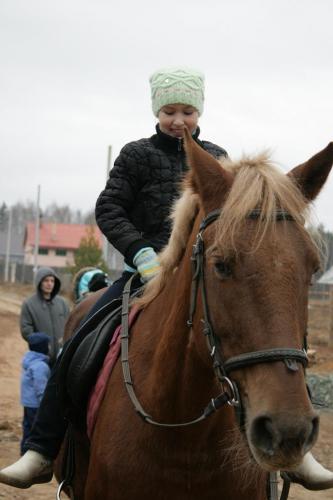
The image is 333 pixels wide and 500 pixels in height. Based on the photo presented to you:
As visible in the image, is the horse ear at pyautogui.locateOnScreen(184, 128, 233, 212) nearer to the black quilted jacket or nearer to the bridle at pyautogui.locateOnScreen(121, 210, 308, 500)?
the bridle at pyautogui.locateOnScreen(121, 210, 308, 500)

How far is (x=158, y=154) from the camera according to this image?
13.2 feet

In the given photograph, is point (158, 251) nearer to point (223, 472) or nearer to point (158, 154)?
point (158, 154)

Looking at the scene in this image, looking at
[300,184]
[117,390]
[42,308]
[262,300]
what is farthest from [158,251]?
[42,308]

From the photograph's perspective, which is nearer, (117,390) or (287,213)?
(287,213)

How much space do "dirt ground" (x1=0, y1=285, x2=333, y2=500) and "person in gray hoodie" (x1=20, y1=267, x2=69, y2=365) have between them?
1.45m

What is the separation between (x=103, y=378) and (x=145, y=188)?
1140 mm

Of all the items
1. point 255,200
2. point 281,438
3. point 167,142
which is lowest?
point 281,438

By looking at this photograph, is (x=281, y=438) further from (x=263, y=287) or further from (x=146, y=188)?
(x=146, y=188)

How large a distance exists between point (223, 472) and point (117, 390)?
0.67m

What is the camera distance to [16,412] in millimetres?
11023

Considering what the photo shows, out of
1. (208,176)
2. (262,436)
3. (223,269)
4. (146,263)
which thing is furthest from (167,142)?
(262,436)

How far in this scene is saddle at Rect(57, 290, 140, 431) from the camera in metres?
3.69

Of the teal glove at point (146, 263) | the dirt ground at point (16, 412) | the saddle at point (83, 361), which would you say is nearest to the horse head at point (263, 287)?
A: the teal glove at point (146, 263)

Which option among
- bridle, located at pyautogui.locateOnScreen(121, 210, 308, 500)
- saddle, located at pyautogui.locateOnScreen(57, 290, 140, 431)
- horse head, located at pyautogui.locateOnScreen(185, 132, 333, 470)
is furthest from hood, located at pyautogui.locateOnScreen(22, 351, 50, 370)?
horse head, located at pyautogui.locateOnScreen(185, 132, 333, 470)
